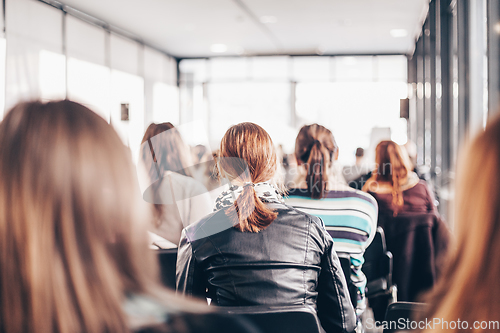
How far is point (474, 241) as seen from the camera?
72cm

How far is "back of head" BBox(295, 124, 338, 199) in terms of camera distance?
8.70ft

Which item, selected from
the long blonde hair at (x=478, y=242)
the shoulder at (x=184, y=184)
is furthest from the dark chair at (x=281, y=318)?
the shoulder at (x=184, y=184)

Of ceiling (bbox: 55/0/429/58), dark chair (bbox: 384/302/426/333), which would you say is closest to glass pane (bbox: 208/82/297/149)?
ceiling (bbox: 55/0/429/58)

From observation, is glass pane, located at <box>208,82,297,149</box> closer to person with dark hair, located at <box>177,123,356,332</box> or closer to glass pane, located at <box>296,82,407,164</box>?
glass pane, located at <box>296,82,407,164</box>

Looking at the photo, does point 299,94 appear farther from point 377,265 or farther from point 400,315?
point 400,315

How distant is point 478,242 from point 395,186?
9.33 feet

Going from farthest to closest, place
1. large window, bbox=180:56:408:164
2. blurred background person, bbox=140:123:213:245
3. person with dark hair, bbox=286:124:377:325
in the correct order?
large window, bbox=180:56:408:164, blurred background person, bbox=140:123:213:245, person with dark hair, bbox=286:124:377:325

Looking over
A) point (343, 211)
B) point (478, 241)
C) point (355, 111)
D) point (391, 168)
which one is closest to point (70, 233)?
point (478, 241)

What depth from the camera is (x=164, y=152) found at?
10.2 ft

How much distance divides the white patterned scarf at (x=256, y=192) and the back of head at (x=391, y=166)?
71.6 inches

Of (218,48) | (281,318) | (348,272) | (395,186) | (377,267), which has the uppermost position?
(218,48)

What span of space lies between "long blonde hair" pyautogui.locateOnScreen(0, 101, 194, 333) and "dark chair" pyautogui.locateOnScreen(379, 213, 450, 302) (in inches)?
113

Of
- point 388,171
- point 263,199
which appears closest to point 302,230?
point 263,199

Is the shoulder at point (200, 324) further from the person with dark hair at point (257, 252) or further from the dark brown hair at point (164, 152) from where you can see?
the dark brown hair at point (164, 152)
